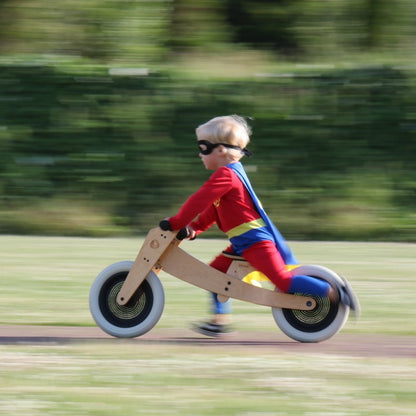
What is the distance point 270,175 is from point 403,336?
657 cm

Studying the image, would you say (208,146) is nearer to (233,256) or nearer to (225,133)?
(225,133)

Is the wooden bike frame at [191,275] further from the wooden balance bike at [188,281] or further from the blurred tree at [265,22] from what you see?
the blurred tree at [265,22]

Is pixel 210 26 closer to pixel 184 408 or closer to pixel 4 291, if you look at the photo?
pixel 4 291

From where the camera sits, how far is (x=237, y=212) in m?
5.61

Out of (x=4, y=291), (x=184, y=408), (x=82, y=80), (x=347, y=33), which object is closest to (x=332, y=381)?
(x=184, y=408)

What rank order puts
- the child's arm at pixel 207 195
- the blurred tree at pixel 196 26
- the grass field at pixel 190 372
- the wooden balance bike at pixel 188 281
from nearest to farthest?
the grass field at pixel 190 372
the child's arm at pixel 207 195
the wooden balance bike at pixel 188 281
the blurred tree at pixel 196 26

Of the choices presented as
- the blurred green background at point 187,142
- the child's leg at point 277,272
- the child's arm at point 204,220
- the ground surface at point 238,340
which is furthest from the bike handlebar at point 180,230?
the blurred green background at point 187,142

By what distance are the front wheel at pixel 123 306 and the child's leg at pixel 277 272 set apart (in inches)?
24.0

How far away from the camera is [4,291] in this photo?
25.2 ft

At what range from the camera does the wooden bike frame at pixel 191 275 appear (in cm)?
561

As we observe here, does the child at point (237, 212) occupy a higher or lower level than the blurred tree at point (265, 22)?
lower

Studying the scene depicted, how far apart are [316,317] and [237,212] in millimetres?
775

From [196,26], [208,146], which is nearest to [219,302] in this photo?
[208,146]

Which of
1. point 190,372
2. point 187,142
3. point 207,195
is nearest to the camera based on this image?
point 190,372
